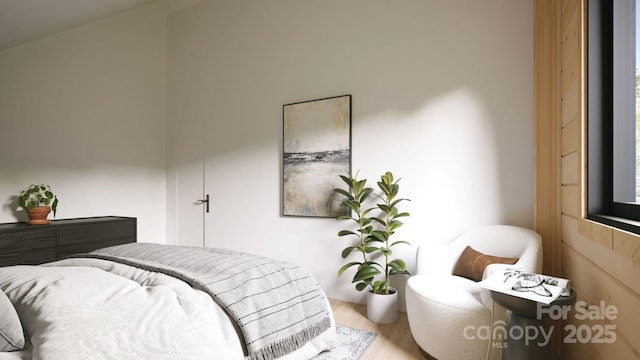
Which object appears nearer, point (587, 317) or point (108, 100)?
point (587, 317)

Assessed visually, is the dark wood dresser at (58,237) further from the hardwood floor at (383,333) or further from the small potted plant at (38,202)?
the hardwood floor at (383,333)

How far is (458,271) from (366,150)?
1.32m

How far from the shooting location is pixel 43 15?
2.74m

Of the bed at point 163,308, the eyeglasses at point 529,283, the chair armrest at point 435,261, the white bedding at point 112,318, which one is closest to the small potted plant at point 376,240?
the chair armrest at point 435,261

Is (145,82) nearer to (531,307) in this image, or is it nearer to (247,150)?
(247,150)

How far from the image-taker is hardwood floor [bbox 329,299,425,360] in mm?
2125

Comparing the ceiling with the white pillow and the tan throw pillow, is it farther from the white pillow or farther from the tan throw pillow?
the tan throw pillow

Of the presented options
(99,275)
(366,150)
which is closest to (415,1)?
(366,150)

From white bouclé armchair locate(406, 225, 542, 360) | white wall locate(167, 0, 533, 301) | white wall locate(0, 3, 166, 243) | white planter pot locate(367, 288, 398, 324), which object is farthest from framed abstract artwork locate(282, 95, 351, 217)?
white wall locate(0, 3, 166, 243)

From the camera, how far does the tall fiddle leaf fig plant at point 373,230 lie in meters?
2.71

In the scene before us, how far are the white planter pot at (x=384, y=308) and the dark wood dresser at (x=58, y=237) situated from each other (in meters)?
2.77

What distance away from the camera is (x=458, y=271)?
7.66ft

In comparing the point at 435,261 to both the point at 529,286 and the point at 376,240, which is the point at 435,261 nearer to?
the point at 376,240

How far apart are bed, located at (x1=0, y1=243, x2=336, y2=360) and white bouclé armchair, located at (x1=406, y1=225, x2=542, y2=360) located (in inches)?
23.2
